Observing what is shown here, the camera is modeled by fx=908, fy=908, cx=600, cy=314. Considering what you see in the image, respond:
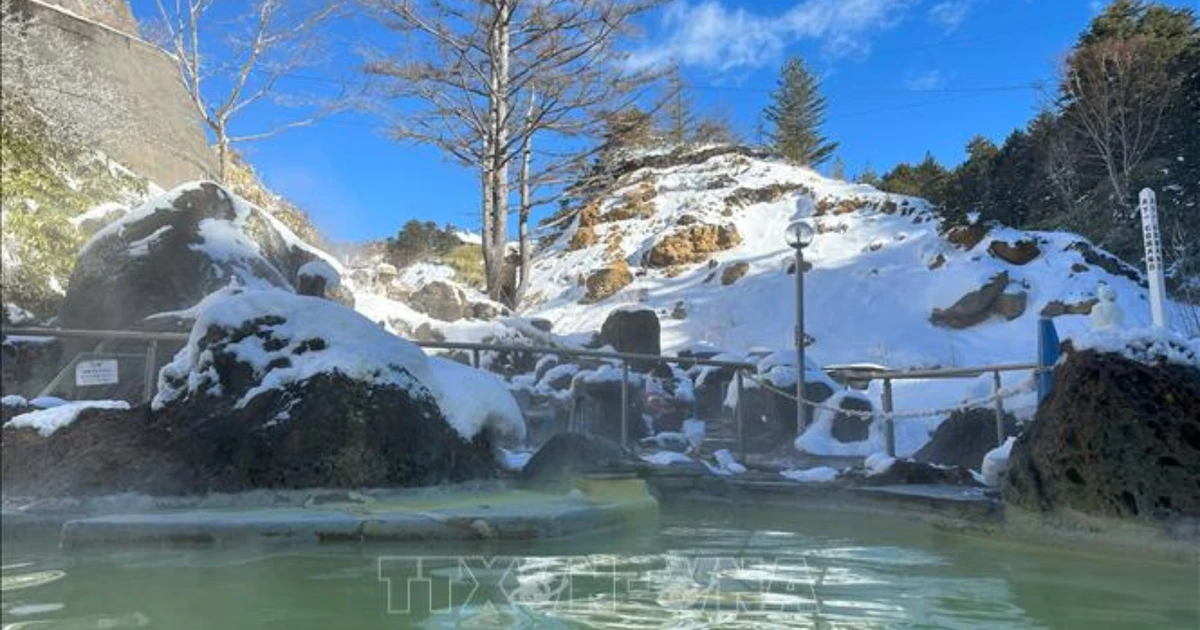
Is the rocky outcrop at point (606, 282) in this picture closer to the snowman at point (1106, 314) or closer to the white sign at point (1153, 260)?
the white sign at point (1153, 260)

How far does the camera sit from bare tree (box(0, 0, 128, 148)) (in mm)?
2922

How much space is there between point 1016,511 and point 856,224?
26.9 m

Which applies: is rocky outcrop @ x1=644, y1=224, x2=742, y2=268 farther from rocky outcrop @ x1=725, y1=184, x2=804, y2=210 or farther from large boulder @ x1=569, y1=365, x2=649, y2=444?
large boulder @ x1=569, y1=365, x2=649, y2=444

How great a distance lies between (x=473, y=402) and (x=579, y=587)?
7.17 feet

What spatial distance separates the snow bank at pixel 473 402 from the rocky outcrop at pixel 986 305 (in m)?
18.8

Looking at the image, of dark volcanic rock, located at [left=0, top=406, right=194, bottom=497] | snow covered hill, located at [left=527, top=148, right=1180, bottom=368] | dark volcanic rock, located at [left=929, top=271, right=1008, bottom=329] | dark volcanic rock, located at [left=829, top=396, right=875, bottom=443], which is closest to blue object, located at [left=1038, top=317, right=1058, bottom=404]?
dark volcanic rock, located at [left=829, top=396, right=875, bottom=443]

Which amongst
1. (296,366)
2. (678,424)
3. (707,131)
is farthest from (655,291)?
(296,366)

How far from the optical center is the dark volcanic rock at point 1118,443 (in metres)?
3.82

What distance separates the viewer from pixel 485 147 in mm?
16953

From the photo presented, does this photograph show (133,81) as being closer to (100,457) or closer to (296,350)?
(296,350)

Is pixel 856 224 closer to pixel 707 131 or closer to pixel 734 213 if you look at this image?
pixel 734 213

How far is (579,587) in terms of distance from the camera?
3096mm

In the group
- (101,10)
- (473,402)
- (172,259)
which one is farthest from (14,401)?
(172,259)

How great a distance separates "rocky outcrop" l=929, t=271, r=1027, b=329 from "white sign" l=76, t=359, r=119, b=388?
20428 millimetres
